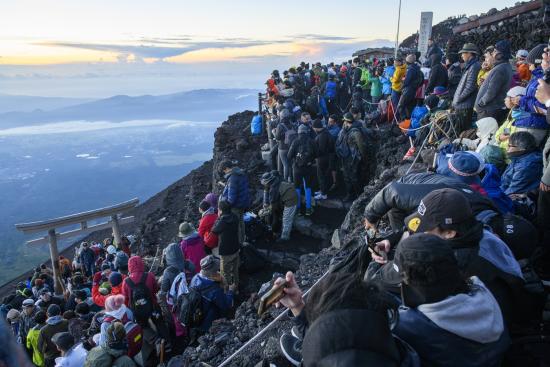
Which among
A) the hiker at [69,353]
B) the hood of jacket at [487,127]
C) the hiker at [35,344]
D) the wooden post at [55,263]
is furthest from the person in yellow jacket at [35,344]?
the hood of jacket at [487,127]

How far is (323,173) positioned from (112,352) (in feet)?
22.3

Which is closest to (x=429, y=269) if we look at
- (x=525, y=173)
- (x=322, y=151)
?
(x=525, y=173)

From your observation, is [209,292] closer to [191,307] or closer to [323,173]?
[191,307]

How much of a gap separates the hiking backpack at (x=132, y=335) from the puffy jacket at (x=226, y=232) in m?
2.19

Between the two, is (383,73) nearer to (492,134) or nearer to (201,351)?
(492,134)

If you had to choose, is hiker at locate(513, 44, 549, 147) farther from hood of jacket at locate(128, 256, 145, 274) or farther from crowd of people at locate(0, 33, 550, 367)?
hood of jacket at locate(128, 256, 145, 274)

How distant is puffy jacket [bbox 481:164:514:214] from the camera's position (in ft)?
13.9

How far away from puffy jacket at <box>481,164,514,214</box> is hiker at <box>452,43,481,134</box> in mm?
3619

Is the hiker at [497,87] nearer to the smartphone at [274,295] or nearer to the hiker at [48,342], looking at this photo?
the smartphone at [274,295]

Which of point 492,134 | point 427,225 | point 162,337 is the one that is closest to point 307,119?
point 492,134

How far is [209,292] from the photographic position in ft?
19.7

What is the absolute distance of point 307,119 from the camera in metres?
9.84

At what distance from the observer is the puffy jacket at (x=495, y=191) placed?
4.24 meters

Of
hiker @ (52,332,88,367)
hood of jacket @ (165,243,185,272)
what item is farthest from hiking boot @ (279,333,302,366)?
hood of jacket @ (165,243,185,272)
